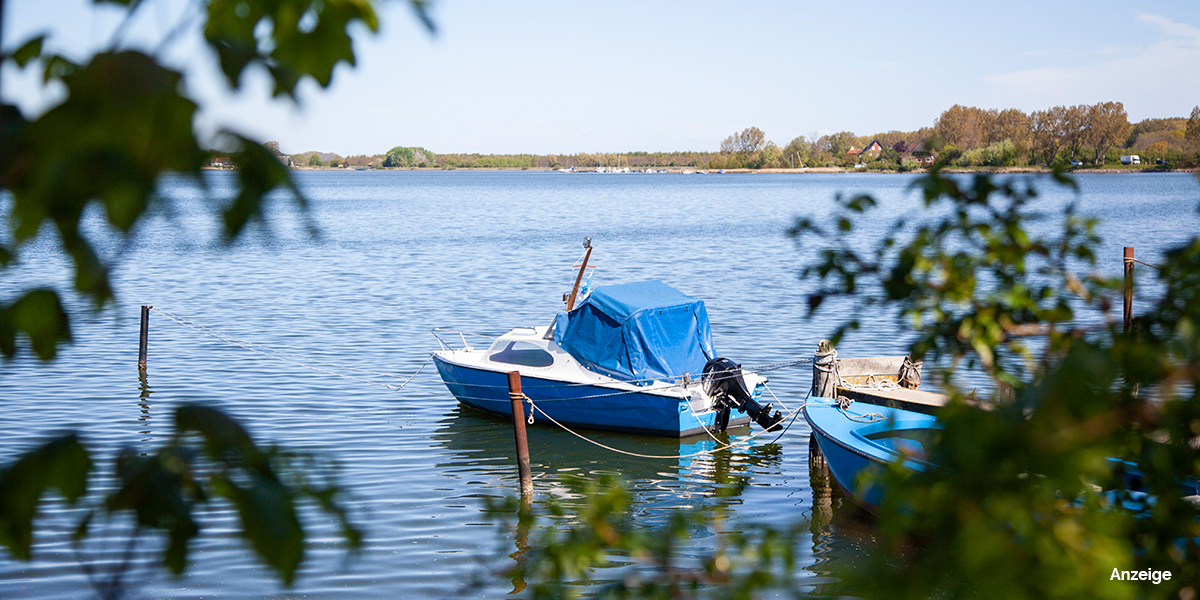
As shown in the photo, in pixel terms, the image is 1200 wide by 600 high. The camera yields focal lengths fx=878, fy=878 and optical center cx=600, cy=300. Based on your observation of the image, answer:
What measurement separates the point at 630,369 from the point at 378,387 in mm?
6914

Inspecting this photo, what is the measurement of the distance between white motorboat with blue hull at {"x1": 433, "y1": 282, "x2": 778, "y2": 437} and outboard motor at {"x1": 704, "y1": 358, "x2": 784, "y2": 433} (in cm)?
2

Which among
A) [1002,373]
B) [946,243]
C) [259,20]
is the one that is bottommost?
[1002,373]

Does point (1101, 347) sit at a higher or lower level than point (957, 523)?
higher

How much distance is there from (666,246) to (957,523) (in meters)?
51.3

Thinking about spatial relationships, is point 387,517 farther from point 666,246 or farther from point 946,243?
point 666,246

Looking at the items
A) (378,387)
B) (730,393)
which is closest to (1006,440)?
(730,393)

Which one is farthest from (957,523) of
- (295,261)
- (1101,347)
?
(295,261)

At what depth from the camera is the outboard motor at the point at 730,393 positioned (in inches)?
598

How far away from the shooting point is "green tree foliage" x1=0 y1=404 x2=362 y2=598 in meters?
1.55

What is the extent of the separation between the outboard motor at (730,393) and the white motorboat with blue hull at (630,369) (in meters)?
0.02

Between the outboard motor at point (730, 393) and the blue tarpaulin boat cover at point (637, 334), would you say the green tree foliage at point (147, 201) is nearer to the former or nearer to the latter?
the outboard motor at point (730, 393)

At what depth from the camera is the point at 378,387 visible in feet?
65.2

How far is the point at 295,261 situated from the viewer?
1767 inches

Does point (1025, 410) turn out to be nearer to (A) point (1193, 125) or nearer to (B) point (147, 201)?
(B) point (147, 201)
